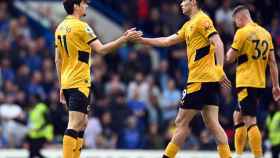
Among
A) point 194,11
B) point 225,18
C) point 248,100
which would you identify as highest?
point 225,18

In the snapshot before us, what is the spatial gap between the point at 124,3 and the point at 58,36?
14.1 metres

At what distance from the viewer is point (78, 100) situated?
15039mm

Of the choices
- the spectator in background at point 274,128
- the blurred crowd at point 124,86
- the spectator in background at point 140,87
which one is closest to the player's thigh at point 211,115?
the spectator in background at point 274,128

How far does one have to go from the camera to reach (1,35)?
2653cm

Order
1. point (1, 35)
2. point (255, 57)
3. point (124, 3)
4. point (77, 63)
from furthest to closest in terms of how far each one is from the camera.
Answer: point (124, 3) → point (1, 35) → point (255, 57) → point (77, 63)

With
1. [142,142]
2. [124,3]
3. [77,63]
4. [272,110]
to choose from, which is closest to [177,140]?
[77,63]

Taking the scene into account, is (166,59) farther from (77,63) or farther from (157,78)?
(77,63)

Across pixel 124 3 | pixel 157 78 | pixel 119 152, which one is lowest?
pixel 119 152

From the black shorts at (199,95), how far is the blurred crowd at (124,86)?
7.52 metres

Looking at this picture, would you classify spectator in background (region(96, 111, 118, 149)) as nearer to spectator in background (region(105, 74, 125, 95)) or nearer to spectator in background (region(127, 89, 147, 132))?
spectator in background (region(127, 89, 147, 132))

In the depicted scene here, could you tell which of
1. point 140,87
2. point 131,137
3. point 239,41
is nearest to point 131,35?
point 239,41

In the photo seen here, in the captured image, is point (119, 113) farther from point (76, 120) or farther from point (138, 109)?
point (76, 120)

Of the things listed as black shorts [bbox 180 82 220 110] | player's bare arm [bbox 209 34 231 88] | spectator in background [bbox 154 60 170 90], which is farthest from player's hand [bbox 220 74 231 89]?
spectator in background [bbox 154 60 170 90]

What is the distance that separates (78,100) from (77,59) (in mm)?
644
